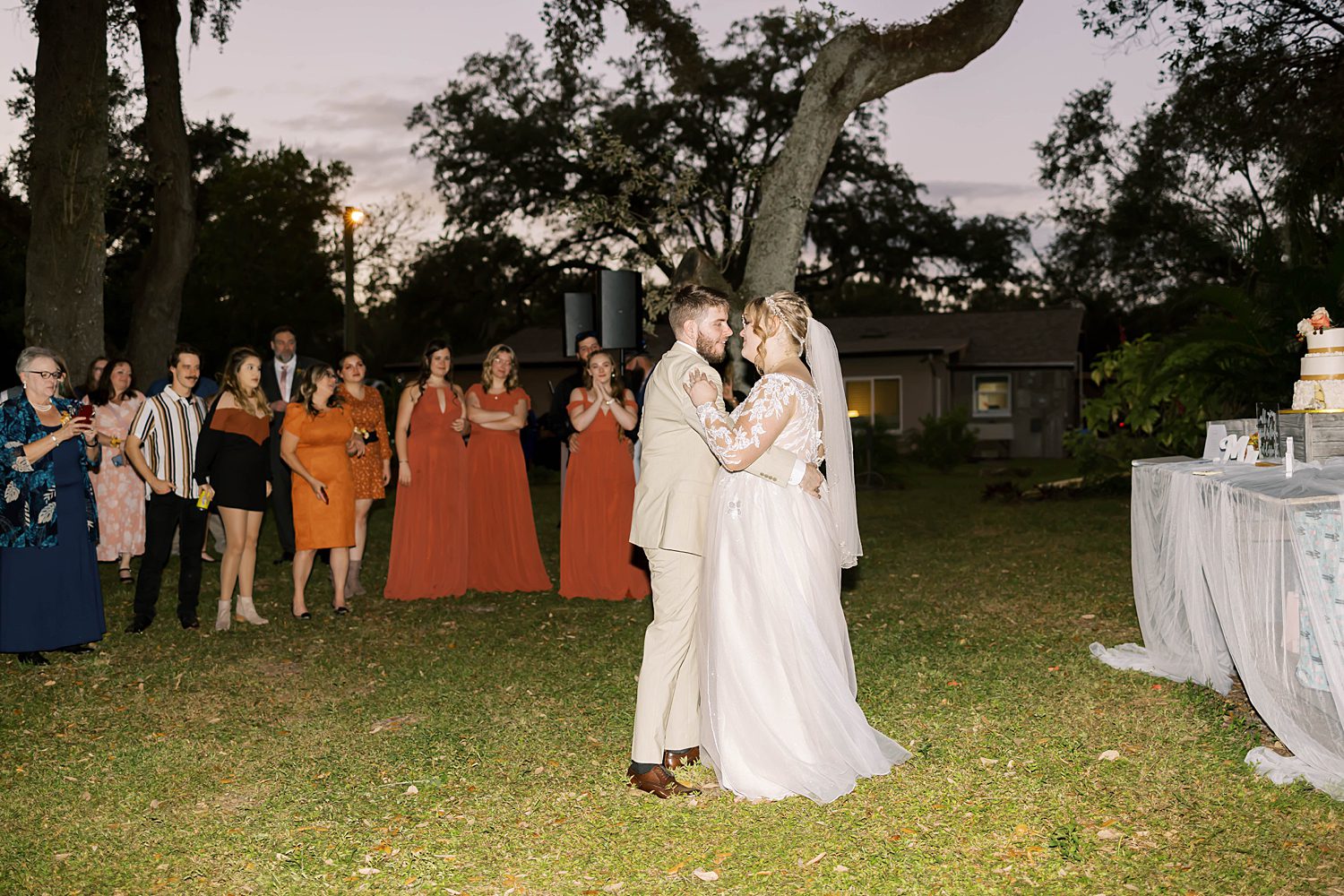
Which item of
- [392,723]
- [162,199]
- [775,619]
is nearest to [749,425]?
[775,619]

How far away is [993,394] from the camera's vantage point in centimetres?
3278

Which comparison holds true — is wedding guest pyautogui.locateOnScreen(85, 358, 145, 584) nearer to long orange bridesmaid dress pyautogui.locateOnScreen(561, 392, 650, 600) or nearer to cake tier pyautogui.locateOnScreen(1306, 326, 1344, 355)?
long orange bridesmaid dress pyautogui.locateOnScreen(561, 392, 650, 600)

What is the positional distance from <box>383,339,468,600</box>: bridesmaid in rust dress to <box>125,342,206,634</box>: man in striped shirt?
164cm

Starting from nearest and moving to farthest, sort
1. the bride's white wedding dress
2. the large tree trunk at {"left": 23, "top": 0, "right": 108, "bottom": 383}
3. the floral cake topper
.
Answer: the bride's white wedding dress < the floral cake topper < the large tree trunk at {"left": 23, "top": 0, "right": 108, "bottom": 383}

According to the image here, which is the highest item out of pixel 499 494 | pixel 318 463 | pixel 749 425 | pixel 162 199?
pixel 162 199

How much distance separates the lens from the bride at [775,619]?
4754 mm

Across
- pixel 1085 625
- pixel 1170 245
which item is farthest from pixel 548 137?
pixel 1085 625

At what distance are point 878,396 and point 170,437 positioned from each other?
25.5m

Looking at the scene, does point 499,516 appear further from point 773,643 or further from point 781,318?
point 781,318

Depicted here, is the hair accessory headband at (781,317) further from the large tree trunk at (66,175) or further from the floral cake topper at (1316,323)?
the large tree trunk at (66,175)

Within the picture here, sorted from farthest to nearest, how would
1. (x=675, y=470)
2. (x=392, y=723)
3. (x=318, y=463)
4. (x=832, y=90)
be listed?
(x=832, y=90), (x=318, y=463), (x=392, y=723), (x=675, y=470)

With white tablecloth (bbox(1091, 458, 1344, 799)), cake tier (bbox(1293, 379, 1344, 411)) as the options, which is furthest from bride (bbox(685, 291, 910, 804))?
cake tier (bbox(1293, 379, 1344, 411))

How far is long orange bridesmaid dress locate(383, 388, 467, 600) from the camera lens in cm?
948

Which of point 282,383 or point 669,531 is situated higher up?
point 282,383
